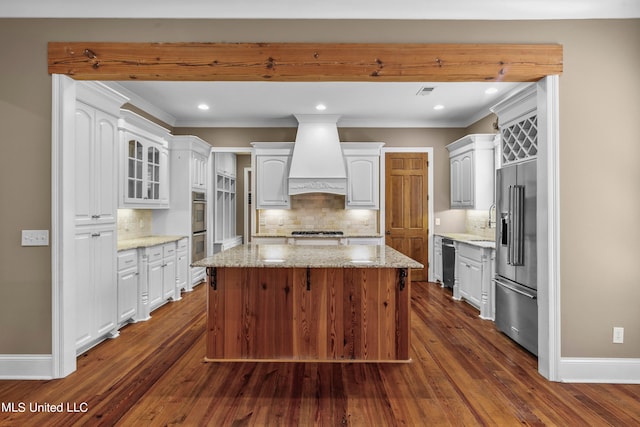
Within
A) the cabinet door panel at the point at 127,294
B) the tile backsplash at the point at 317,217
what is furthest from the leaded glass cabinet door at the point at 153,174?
the tile backsplash at the point at 317,217

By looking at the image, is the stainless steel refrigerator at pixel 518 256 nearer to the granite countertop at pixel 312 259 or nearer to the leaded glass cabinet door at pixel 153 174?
the granite countertop at pixel 312 259

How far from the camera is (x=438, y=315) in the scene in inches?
172

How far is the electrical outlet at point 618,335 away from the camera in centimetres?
272

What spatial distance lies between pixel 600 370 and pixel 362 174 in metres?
4.12

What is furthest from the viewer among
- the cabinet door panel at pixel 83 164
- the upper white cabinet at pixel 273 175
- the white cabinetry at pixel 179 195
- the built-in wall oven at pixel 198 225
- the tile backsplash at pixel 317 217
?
the tile backsplash at pixel 317 217

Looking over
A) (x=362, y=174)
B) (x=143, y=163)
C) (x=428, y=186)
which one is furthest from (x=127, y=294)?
(x=428, y=186)

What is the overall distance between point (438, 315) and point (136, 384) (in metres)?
3.32

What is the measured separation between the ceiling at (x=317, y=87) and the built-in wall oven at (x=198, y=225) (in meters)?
1.38

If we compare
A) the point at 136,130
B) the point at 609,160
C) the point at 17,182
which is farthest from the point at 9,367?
the point at 609,160

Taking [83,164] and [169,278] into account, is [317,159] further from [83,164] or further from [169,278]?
[83,164]

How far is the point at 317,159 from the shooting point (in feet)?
19.1

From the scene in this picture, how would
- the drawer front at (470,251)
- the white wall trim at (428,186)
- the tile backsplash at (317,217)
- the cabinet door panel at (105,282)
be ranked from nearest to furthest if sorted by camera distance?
the cabinet door panel at (105,282), the drawer front at (470,251), the white wall trim at (428,186), the tile backsplash at (317,217)

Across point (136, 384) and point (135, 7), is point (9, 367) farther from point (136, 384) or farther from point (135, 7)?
point (135, 7)

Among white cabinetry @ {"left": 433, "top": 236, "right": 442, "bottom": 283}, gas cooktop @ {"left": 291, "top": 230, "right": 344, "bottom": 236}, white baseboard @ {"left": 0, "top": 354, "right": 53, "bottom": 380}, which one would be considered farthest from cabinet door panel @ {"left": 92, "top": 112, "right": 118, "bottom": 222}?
white cabinetry @ {"left": 433, "top": 236, "right": 442, "bottom": 283}
